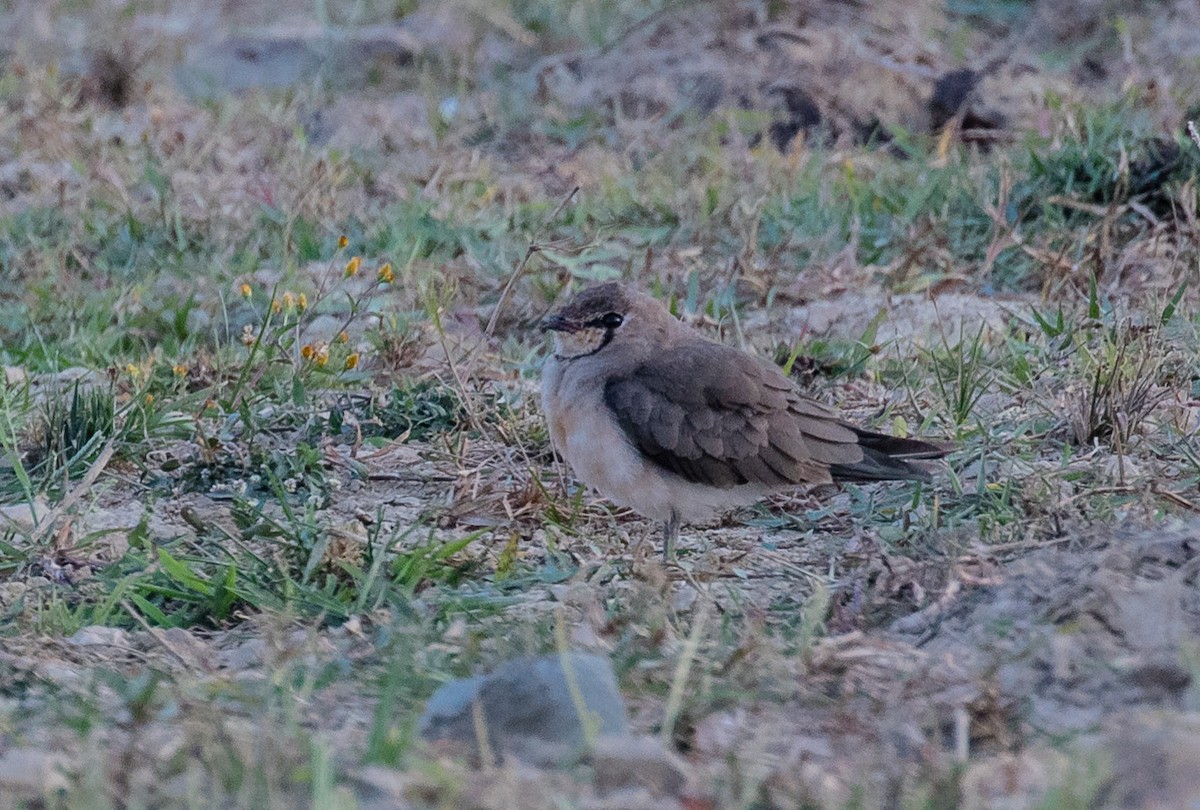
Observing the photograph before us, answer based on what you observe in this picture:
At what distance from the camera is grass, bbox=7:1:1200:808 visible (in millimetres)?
3236

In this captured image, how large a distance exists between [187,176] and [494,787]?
19.3ft

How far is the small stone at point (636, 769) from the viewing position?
8.75 ft

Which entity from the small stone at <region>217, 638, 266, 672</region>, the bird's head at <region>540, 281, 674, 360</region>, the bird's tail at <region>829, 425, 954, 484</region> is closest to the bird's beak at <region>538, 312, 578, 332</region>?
the bird's head at <region>540, 281, 674, 360</region>

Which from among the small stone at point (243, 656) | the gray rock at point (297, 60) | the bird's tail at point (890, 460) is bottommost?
the gray rock at point (297, 60)

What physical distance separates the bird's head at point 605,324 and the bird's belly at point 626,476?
333 mm

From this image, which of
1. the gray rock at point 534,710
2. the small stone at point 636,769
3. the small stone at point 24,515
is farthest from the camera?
the small stone at point 24,515

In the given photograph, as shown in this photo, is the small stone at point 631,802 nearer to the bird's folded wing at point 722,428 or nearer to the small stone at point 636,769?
the small stone at point 636,769

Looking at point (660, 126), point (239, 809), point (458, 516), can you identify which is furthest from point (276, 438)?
point (660, 126)

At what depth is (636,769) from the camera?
2.67m

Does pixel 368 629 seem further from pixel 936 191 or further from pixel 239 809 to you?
pixel 936 191

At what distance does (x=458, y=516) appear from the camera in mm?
4684

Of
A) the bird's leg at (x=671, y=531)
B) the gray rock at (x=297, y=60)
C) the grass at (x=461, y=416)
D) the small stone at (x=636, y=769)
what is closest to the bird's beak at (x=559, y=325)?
the grass at (x=461, y=416)

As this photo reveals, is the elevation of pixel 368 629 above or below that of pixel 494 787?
below

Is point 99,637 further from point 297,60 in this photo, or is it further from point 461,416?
point 297,60
